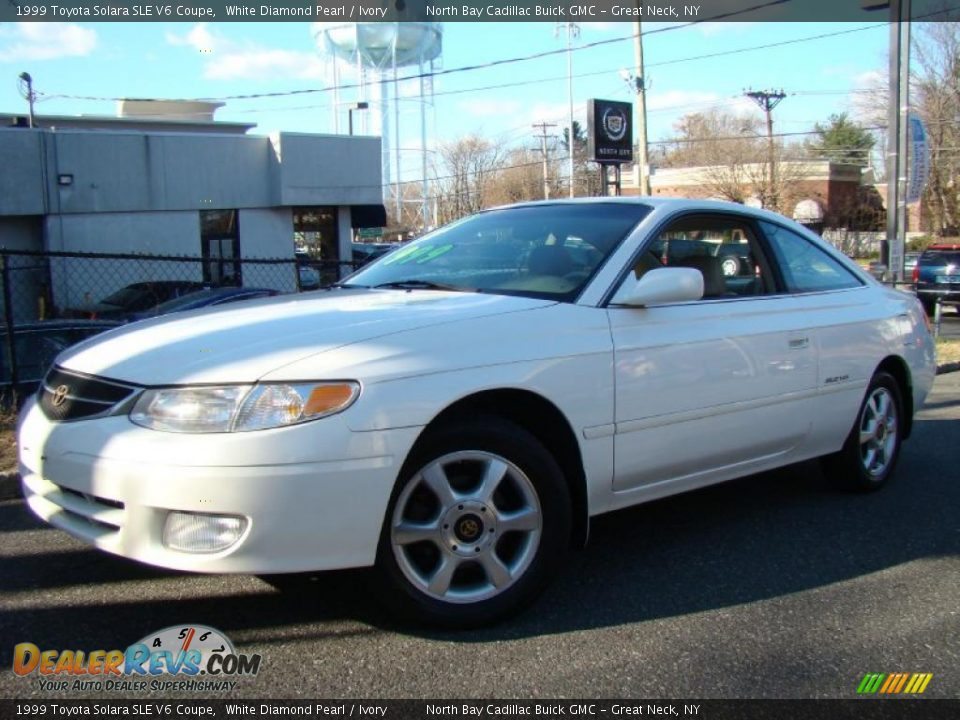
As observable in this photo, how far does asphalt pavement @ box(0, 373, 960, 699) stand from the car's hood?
868 millimetres

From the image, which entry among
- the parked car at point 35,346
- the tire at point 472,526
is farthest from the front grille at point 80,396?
the parked car at point 35,346

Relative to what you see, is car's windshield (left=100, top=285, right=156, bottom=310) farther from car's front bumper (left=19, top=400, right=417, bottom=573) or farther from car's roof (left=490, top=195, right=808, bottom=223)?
car's front bumper (left=19, top=400, right=417, bottom=573)

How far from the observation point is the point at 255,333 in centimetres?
326

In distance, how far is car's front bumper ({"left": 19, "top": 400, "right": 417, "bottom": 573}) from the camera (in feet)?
9.36

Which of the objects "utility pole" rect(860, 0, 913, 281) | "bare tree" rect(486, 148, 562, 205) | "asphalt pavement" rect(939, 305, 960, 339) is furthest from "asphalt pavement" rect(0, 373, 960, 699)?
"bare tree" rect(486, 148, 562, 205)

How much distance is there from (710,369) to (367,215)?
25.4m

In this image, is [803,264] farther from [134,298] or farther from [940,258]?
[940,258]

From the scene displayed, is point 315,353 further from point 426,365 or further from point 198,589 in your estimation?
point 198,589

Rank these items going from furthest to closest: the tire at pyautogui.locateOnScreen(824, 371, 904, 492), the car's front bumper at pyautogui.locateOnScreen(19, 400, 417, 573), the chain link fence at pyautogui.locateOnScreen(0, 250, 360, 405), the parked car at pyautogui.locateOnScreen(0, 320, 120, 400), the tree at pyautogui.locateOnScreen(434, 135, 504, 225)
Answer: the tree at pyautogui.locateOnScreen(434, 135, 504, 225) < the chain link fence at pyautogui.locateOnScreen(0, 250, 360, 405) < the parked car at pyautogui.locateOnScreen(0, 320, 120, 400) < the tire at pyautogui.locateOnScreen(824, 371, 904, 492) < the car's front bumper at pyautogui.locateOnScreen(19, 400, 417, 573)

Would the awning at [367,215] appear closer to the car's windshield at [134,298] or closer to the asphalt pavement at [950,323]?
the car's windshield at [134,298]

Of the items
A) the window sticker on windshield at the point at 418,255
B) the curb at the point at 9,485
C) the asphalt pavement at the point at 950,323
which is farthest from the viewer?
the asphalt pavement at the point at 950,323

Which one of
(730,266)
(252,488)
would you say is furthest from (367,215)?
(252,488)

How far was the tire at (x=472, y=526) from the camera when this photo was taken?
3.15 metres

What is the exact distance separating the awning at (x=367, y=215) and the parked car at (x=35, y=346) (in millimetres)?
20364
